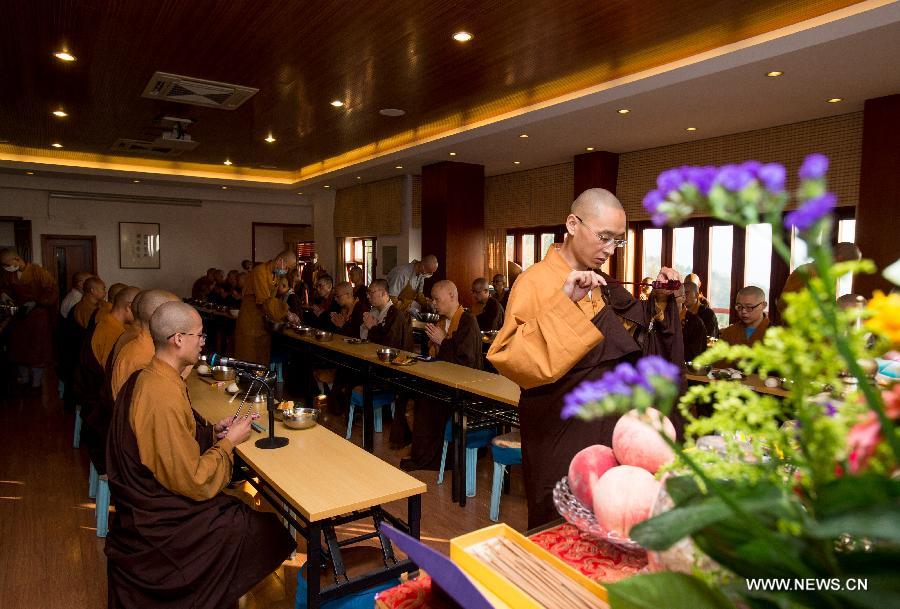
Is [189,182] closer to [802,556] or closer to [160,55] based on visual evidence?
[160,55]

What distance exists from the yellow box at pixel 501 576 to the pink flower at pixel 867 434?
0.51 meters

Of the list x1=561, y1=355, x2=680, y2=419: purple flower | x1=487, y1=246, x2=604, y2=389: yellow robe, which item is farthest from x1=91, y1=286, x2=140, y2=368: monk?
x1=561, y1=355, x2=680, y2=419: purple flower

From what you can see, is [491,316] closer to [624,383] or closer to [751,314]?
[751,314]

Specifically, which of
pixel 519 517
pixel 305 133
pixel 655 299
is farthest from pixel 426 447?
pixel 305 133

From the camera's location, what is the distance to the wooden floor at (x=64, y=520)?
3.02 metres

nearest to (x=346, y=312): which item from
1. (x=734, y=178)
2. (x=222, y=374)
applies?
(x=222, y=374)

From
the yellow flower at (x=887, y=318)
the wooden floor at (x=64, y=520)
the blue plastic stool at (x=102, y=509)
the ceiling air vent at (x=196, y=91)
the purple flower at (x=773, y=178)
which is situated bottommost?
the wooden floor at (x=64, y=520)

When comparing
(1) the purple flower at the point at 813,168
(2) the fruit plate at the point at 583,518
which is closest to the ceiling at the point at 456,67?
(2) the fruit plate at the point at 583,518

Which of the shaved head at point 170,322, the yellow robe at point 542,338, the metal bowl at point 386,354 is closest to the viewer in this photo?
the yellow robe at point 542,338

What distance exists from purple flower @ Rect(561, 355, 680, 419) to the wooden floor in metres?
2.91

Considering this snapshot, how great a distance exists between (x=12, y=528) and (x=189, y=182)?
30.4 feet

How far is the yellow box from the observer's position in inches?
35.8

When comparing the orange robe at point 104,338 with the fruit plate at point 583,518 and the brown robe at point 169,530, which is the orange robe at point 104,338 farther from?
the fruit plate at point 583,518

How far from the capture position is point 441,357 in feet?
16.3
